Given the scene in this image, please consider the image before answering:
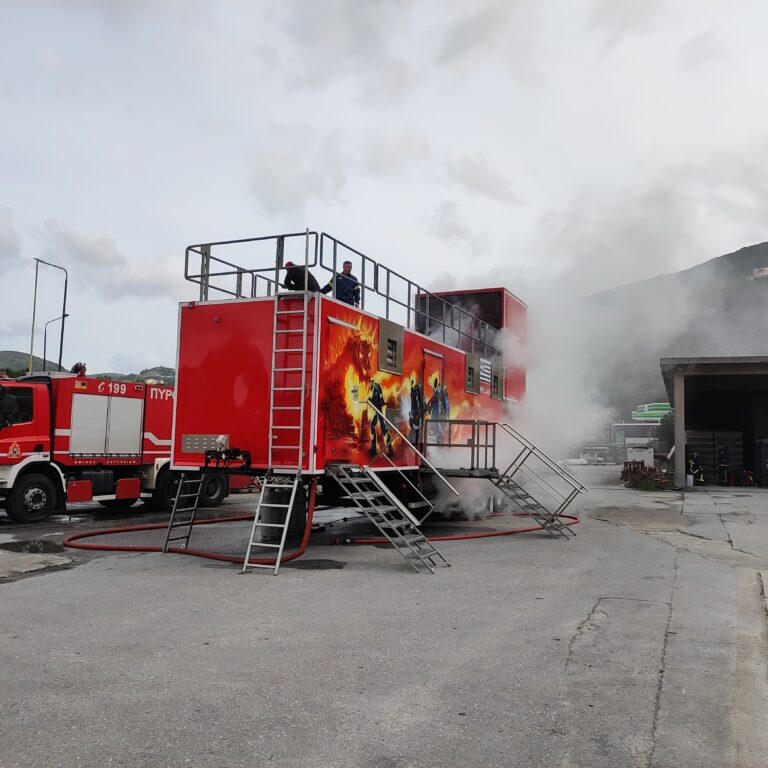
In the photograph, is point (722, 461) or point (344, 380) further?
point (722, 461)

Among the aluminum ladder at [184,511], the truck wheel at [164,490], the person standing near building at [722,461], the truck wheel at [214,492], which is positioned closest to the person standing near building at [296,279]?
the aluminum ladder at [184,511]

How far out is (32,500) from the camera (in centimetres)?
1398

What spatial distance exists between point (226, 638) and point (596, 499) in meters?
16.5

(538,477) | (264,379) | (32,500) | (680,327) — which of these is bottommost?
(32,500)

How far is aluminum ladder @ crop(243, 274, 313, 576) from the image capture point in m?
9.53

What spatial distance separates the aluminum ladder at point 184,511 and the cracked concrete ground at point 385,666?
31.8 inches

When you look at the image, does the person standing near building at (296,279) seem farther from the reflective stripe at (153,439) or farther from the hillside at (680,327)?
the hillside at (680,327)

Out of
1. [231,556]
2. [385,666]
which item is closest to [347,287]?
[231,556]

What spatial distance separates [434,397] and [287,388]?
14.8 feet

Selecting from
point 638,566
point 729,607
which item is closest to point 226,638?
point 729,607

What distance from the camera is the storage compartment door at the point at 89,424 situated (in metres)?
14.9

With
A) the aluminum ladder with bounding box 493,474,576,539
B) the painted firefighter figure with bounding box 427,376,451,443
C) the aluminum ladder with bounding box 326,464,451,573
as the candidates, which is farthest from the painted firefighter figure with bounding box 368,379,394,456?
the aluminum ladder with bounding box 493,474,576,539

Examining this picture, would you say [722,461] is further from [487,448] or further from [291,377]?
[291,377]

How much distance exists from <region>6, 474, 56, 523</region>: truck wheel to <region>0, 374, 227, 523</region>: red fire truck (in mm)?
17
